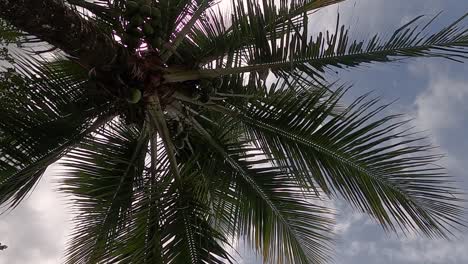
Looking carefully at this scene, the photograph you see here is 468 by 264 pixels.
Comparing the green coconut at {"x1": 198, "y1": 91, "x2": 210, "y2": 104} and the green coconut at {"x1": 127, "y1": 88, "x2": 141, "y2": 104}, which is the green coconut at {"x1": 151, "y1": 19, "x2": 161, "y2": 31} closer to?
the green coconut at {"x1": 127, "y1": 88, "x2": 141, "y2": 104}

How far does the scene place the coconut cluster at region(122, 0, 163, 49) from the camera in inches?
225

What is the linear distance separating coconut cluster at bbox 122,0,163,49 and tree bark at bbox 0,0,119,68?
8.1 inches

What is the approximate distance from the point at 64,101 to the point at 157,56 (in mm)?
1365

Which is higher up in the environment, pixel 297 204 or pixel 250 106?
pixel 250 106

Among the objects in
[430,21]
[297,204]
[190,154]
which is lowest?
[297,204]

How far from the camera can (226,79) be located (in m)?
6.97

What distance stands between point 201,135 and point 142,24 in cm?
184

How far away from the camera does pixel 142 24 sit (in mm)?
5801

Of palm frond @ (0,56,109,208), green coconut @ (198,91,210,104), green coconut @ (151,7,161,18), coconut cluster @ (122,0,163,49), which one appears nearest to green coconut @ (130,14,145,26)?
coconut cluster @ (122,0,163,49)

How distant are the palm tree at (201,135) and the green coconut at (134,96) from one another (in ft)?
0.03

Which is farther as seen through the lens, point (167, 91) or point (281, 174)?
point (281, 174)

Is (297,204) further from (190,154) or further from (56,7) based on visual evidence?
(56,7)

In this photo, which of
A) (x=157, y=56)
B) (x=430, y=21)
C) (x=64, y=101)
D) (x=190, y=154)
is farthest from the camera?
(x=190, y=154)

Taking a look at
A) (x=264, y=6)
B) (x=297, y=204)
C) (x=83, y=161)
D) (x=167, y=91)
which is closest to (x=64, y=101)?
(x=83, y=161)
